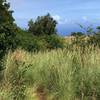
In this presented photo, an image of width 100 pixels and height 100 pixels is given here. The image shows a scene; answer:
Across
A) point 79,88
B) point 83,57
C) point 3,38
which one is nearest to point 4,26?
point 3,38

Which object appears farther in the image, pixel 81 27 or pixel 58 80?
pixel 81 27

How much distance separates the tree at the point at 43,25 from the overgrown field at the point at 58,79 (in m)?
33.2

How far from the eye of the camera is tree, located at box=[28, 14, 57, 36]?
4750cm

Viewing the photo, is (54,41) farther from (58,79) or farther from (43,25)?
(58,79)

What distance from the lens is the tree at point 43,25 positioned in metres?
47.5

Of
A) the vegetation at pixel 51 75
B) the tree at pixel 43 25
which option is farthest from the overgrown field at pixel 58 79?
the tree at pixel 43 25

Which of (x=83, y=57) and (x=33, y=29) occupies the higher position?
(x=33, y=29)

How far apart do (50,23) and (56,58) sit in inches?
1320

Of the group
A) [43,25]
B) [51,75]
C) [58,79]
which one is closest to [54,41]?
[43,25]

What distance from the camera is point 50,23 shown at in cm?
4766

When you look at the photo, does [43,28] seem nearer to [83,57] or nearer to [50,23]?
[50,23]

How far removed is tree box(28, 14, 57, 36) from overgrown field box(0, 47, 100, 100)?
109ft

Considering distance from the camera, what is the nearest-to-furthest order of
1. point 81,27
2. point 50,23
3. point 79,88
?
point 79,88
point 81,27
point 50,23

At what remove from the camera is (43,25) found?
156 feet
